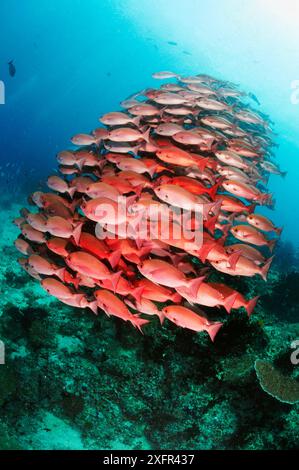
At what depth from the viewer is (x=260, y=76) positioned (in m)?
83.8

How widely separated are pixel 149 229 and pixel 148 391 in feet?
11.8

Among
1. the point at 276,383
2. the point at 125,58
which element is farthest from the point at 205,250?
the point at 125,58

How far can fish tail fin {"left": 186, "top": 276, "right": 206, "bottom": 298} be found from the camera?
3379mm

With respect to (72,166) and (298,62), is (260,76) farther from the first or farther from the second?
(72,166)

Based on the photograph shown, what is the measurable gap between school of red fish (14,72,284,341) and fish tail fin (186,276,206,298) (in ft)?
0.04

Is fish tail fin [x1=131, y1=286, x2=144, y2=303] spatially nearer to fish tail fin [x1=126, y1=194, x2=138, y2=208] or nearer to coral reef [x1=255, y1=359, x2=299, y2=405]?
fish tail fin [x1=126, y1=194, x2=138, y2=208]

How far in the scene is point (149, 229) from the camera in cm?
360

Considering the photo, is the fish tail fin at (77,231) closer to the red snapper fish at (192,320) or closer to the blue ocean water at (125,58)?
the red snapper fish at (192,320)

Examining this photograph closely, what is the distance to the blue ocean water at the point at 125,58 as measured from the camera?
232 ft

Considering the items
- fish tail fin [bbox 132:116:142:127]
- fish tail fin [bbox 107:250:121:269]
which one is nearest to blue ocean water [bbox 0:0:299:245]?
fish tail fin [bbox 132:116:142:127]

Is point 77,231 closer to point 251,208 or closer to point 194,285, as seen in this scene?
point 194,285

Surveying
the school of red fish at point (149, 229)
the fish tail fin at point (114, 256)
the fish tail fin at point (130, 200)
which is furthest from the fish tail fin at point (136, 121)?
the fish tail fin at point (114, 256)

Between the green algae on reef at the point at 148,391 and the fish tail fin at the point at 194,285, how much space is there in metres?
2.24

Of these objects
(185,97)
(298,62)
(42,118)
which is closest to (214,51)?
(298,62)
